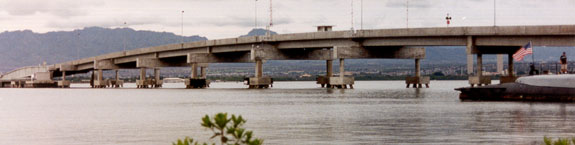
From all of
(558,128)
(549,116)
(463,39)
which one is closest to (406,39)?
(463,39)

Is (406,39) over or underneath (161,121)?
over

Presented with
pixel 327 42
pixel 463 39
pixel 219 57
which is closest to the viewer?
pixel 463 39

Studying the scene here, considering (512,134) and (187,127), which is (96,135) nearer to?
(187,127)

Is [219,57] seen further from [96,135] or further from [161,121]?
[96,135]

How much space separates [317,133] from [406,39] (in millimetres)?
89688

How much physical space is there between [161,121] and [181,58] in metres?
143

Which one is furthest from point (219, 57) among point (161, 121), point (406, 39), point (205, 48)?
point (161, 121)

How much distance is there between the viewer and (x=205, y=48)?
173 metres

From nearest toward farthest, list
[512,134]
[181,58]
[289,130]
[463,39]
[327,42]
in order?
1. [512,134]
2. [289,130]
3. [463,39]
4. [327,42]
5. [181,58]

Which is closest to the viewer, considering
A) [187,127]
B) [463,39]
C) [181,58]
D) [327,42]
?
[187,127]

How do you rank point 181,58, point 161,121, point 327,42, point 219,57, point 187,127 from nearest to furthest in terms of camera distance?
point 187,127
point 161,121
point 327,42
point 219,57
point 181,58

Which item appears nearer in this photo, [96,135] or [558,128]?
[96,135]

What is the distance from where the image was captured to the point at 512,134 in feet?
126

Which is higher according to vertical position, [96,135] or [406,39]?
[406,39]
